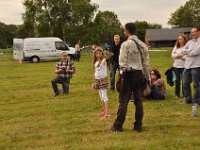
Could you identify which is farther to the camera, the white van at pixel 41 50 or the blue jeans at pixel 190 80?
the white van at pixel 41 50

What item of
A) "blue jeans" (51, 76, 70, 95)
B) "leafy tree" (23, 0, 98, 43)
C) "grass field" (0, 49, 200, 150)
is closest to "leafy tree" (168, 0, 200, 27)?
"leafy tree" (23, 0, 98, 43)

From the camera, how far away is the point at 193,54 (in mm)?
10039

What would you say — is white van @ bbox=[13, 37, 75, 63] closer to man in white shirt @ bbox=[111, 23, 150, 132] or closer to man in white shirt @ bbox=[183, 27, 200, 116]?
man in white shirt @ bbox=[183, 27, 200, 116]

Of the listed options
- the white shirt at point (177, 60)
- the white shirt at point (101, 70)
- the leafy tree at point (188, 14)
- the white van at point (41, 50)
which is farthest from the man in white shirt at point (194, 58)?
the leafy tree at point (188, 14)

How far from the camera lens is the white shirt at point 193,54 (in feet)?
32.9

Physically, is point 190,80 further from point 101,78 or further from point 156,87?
point 101,78

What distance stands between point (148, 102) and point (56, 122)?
3401 millimetres

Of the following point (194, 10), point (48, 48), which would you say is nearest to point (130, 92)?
point (48, 48)

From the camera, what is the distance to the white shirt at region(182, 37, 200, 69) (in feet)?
32.9

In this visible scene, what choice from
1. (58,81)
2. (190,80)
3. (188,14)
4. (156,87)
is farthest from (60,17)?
(188,14)

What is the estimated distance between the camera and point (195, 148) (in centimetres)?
723

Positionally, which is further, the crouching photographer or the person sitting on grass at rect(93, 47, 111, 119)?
the crouching photographer

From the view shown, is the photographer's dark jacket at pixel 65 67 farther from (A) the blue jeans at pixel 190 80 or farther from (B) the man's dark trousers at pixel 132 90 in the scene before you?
(B) the man's dark trousers at pixel 132 90

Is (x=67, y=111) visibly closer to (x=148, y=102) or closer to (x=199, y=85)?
(x=148, y=102)
